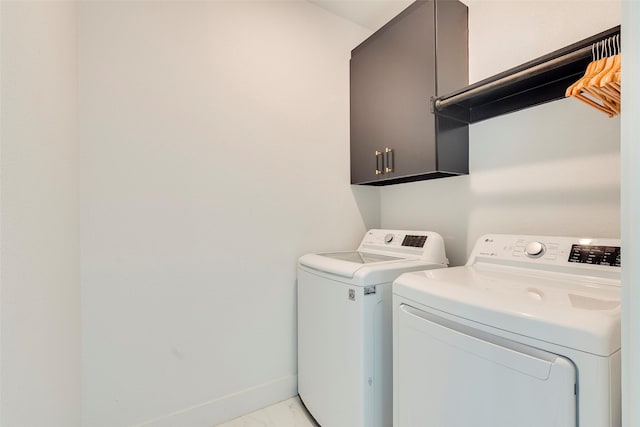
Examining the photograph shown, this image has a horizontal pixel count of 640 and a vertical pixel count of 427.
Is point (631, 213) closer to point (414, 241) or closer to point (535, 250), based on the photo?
point (535, 250)

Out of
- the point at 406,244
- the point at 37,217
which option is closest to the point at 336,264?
the point at 406,244

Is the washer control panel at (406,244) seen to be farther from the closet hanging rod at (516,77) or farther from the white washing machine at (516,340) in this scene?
the closet hanging rod at (516,77)

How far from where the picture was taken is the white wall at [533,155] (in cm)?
123

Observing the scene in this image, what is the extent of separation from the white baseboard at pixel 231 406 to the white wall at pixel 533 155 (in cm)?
134

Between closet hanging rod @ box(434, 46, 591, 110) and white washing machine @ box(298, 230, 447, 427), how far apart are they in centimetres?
73

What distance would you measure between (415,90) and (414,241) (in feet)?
2.85

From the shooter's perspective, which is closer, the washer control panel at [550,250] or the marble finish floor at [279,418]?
the washer control panel at [550,250]

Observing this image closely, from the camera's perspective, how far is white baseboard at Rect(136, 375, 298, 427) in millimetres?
1534

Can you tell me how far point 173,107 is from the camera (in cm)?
155

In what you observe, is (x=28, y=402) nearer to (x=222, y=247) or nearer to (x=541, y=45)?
(x=222, y=247)

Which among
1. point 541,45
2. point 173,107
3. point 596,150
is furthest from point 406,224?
point 173,107

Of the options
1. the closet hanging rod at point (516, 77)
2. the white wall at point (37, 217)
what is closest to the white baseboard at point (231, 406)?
the white wall at point (37, 217)

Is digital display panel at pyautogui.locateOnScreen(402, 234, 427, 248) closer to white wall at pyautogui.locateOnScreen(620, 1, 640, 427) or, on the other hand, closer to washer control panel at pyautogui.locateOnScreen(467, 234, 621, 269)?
washer control panel at pyautogui.locateOnScreen(467, 234, 621, 269)

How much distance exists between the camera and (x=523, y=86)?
53.2 inches
